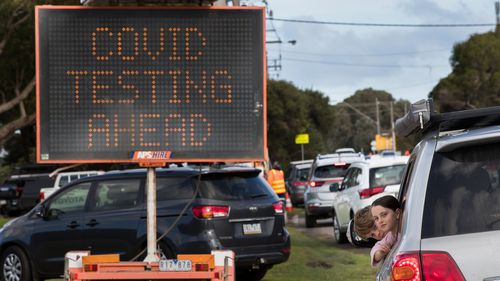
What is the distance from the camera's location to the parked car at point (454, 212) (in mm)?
4410

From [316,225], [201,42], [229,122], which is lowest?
[316,225]

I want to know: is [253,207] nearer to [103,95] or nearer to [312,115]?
[103,95]

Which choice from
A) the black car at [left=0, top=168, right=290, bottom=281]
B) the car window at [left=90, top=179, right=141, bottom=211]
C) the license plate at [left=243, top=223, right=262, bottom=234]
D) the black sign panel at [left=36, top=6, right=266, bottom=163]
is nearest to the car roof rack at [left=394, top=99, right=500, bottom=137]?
the black sign panel at [left=36, top=6, right=266, bottom=163]

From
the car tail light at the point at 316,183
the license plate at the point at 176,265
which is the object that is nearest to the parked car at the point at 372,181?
the car tail light at the point at 316,183

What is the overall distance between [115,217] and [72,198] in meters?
0.90

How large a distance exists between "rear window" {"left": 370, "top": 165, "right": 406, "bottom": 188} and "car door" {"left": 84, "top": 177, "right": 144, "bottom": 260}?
6648mm

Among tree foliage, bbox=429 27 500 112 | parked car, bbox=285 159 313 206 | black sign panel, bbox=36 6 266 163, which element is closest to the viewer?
black sign panel, bbox=36 6 266 163

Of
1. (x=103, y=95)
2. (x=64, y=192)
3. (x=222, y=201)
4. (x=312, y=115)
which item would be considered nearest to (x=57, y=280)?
(x=64, y=192)

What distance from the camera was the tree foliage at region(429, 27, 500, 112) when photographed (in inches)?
2382

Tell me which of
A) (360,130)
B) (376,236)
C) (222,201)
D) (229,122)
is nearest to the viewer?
(376,236)

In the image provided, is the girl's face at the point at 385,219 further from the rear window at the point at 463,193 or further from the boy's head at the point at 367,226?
the rear window at the point at 463,193

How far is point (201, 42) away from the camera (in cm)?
970

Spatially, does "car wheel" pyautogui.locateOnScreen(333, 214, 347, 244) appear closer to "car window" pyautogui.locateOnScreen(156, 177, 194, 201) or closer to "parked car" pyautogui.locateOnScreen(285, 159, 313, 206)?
"car window" pyautogui.locateOnScreen(156, 177, 194, 201)

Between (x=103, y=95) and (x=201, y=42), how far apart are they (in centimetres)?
111
